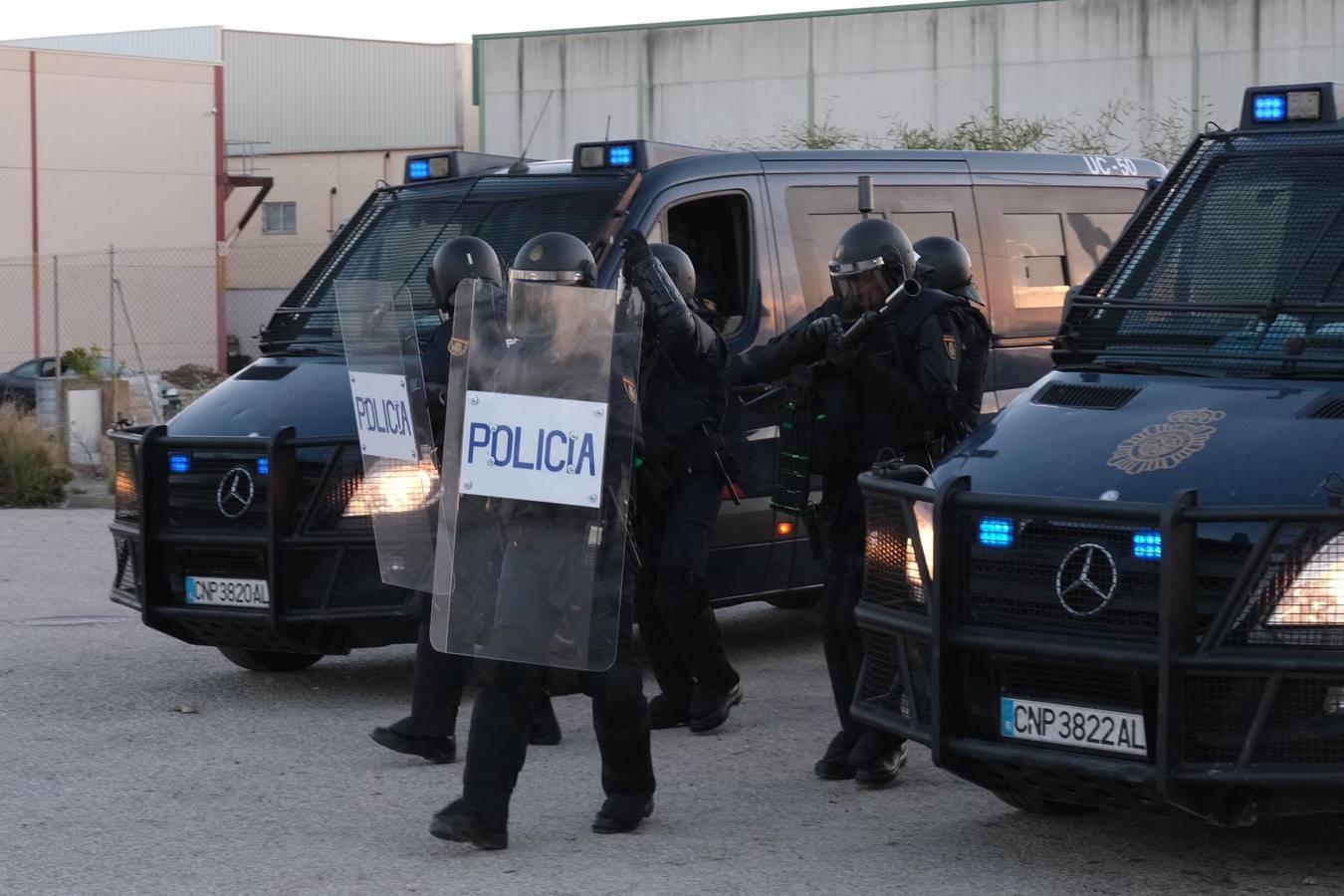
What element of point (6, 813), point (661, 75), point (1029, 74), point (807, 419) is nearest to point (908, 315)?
point (807, 419)

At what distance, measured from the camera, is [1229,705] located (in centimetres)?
477

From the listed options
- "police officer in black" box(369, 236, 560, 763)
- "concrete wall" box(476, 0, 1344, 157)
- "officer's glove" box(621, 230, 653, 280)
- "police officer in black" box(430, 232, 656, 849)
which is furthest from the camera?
"concrete wall" box(476, 0, 1344, 157)

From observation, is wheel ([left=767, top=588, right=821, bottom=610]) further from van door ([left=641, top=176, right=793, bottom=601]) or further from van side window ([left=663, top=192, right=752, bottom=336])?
van side window ([left=663, top=192, right=752, bottom=336])

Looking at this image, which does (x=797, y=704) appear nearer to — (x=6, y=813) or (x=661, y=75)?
(x=6, y=813)

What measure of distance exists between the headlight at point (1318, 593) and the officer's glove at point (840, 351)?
85.0 inches

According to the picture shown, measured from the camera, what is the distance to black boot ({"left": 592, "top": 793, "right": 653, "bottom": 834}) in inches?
235

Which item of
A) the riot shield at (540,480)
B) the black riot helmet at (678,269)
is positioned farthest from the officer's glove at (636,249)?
the riot shield at (540,480)

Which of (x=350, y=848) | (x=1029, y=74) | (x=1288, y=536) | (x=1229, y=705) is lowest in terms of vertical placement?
(x=350, y=848)

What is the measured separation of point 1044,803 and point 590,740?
82.9 inches

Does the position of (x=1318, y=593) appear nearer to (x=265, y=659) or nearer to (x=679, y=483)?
(x=679, y=483)

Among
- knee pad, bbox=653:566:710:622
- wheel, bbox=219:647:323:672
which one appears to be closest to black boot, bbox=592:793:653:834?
knee pad, bbox=653:566:710:622

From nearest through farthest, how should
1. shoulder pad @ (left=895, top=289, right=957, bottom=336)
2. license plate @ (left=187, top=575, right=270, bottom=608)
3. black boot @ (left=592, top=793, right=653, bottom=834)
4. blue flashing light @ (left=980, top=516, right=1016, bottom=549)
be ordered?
blue flashing light @ (left=980, top=516, right=1016, bottom=549) < black boot @ (left=592, top=793, right=653, bottom=834) < shoulder pad @ (left=895, top=289, right=957, bottom=336) < license plate @ (left=187, top=575, right=270, bottom=608)

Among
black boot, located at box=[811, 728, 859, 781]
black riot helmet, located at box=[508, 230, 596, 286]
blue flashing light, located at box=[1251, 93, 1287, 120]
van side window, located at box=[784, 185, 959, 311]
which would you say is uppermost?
blue flashing light, located at box=[1251, 93, 1287, 120]

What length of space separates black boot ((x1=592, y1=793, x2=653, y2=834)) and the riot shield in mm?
594
